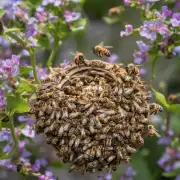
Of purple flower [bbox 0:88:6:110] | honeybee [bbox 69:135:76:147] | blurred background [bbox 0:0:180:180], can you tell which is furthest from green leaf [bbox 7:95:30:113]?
blurred background [bbox 0:0:180:180]

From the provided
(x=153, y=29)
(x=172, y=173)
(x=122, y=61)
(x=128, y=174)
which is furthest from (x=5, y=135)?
(x=122, y=61)

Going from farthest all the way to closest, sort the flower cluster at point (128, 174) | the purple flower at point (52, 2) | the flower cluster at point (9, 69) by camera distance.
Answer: the flower cluster at point (128, 174) < the purple flower at point (52, 2) < the flower cluster at point (9, 69)

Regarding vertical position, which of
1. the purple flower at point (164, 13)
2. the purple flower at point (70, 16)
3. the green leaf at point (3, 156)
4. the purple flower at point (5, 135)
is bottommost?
the green leaf at point (3, 156)

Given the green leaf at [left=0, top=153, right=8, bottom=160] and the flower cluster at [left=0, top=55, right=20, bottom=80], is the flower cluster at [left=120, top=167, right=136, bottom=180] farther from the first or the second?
the flower cluster at [left=0, top=55, right=20, bottom=80]

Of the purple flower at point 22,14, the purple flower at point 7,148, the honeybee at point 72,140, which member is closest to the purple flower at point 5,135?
the purple flower at point 7,148

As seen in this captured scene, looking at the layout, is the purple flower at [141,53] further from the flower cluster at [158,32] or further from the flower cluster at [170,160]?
the flower cluster at [170,160]

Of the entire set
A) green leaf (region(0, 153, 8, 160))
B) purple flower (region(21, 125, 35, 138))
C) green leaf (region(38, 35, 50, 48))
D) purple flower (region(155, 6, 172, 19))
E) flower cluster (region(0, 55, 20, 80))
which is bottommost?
green leaf (region(0, 153, 8, 160))

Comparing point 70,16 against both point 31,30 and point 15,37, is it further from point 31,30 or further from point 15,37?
point 15,37
